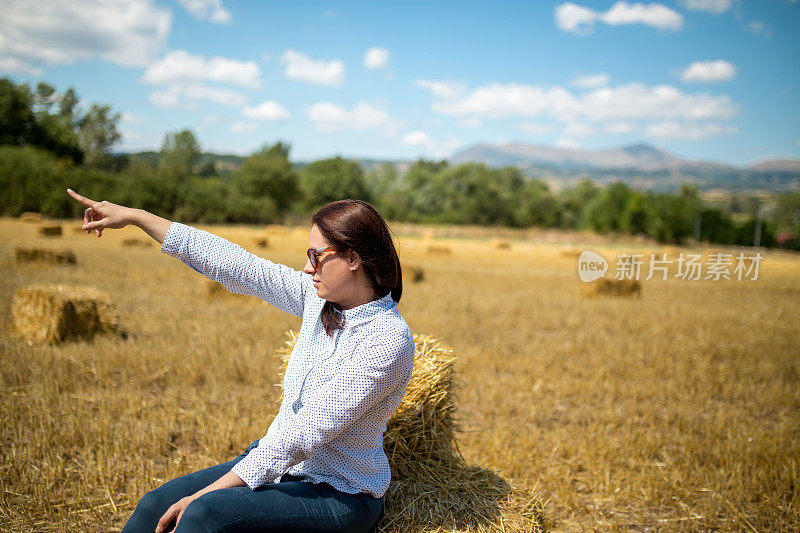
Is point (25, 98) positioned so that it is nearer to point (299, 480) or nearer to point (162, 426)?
point (162, 426)

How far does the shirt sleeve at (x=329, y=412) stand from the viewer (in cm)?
215

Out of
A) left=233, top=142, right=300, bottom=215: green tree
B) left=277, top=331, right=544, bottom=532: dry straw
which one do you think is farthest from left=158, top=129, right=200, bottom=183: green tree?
left=277, top=331, right=544, bottom=532: dry straw

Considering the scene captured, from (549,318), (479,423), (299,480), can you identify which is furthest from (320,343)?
(549,318)

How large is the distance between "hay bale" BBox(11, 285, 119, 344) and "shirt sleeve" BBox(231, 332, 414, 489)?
6.06 metres

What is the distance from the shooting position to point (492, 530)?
8.84 feet

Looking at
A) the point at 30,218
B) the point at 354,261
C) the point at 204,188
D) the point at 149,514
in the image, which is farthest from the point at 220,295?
the point at 204,188

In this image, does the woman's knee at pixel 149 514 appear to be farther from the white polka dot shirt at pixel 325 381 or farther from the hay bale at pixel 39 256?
the hay bale at pixel 39 256

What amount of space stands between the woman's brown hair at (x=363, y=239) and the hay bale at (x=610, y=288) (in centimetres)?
1309

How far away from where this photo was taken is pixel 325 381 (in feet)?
7.75

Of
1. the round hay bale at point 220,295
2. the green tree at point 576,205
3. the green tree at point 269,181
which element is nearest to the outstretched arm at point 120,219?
the round hay bale at point 220,295

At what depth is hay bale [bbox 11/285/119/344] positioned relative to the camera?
692cm

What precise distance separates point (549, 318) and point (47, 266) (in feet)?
39.4

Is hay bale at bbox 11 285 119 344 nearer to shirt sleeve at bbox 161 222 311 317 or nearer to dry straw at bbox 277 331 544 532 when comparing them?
dry straw at bbox 277 331 544 532

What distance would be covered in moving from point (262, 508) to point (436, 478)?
1.31m
